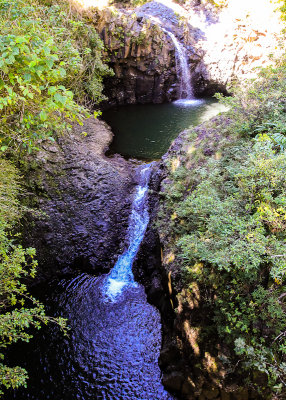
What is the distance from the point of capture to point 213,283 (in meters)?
5.61

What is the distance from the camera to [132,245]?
35.5ft

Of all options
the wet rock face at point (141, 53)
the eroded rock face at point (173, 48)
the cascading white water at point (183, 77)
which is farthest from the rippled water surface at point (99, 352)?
the cascading white water at point (183, 77)

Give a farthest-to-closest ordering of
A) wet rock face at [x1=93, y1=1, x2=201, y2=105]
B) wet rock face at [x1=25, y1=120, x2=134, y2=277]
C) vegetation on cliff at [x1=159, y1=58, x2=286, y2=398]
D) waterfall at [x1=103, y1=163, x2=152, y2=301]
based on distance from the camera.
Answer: wet rock face at [x1=93, y1=1, x2=201, y2=105] → wet rock face at [x1=25, y1=120, x2=134, y2=277] → waterfall at [x1=103, y1=163, x2=152, y2=301] → vegetation on cliff at [x1=159, y1=58, x2=286, y2=398]

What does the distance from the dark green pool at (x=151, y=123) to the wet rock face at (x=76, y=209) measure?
3992 mm

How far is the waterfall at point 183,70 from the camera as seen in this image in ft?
81.4

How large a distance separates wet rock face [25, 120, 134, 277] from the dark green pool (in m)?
3.99

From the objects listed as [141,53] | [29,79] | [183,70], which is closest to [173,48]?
[183,70]

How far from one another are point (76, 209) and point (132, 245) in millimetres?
2875

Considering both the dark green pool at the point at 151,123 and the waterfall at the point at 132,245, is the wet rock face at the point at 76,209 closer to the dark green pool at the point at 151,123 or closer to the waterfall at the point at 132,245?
the waterfall at the point at 132,245

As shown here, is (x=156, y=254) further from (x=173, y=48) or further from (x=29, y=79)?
(x=173, y=48)

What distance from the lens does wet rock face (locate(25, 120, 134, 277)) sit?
9.91 metres

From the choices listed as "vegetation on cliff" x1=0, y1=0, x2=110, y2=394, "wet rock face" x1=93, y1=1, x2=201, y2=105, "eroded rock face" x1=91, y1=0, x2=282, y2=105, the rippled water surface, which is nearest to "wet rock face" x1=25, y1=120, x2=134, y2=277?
"vegetation on cliff" x1=0, y1=0, x2=110, y2=394

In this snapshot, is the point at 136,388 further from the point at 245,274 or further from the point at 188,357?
the point at 245,274

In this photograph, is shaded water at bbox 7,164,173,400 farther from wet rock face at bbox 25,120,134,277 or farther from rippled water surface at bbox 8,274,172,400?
wet rock face at bbox 25,120,134,277
